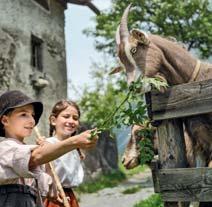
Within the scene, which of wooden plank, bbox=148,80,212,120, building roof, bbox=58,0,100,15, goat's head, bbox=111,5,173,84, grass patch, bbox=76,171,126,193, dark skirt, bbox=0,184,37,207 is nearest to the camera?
dark skirt, bbox=0,184,37,207

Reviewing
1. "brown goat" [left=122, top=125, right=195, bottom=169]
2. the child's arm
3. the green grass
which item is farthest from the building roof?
the child's arm

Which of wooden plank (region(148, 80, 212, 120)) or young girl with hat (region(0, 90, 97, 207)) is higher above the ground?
wooden plank (region(148, 80, 212, 120))

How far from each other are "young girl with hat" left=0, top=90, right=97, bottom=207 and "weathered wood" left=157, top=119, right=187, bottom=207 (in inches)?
29.2

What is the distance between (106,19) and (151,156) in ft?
50.3

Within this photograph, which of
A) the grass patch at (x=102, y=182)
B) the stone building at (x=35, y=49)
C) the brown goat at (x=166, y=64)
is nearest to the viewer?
the brown goat at (x=166, y=64)

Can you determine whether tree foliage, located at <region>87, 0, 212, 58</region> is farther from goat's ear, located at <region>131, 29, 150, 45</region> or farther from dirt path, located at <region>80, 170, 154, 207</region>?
goat's ear, located at <region>131, 29, 150, 45</region>

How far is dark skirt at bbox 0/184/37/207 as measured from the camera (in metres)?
2.91

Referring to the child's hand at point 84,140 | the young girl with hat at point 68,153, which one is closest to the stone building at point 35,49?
the young girl with hat at point 68,153

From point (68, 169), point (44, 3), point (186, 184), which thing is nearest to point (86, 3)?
point (44, 3)

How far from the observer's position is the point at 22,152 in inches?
108

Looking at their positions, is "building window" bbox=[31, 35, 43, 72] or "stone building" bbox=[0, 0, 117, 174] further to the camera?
"building window" bbox=[31, 35, 43, 72]

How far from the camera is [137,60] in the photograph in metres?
3.66

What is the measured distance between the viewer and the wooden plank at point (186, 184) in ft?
9.77

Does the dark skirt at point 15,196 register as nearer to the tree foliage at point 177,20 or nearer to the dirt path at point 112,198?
the dirt path at point 112,198
